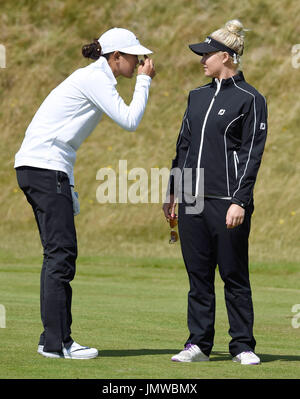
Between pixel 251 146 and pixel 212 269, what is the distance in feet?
2.96

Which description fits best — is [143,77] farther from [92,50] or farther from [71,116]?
[71,116]

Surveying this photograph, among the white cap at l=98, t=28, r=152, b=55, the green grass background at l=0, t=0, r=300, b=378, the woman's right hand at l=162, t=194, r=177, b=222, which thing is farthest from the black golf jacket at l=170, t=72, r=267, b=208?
the green grass background at l=0, t=0, r=300, b=378

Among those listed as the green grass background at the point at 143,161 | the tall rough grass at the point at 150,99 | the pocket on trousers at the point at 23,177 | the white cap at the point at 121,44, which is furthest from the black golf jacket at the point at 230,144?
the tall rough grass at the point at 150,99

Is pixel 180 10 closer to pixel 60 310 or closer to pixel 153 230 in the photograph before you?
pixel 153 230

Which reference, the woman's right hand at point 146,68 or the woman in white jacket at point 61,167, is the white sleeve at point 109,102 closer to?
the woman in white jacket at point 61,167

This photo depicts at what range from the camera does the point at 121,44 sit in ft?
21.4

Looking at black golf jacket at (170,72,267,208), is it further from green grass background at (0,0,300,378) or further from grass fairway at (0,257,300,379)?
green grass background at (0,0,300,378)

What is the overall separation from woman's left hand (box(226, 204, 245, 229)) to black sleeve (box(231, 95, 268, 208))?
0.23ft

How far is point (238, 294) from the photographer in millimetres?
6559

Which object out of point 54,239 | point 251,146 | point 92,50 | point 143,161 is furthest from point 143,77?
point 143,161

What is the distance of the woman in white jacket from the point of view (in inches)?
251

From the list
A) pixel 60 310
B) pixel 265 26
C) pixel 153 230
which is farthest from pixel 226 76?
pixel 265 26

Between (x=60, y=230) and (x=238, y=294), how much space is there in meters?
1.27

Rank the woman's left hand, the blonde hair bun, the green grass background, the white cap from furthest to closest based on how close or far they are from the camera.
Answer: the green grass background, the blonde hair bun, the white cap, the woman's left hand
